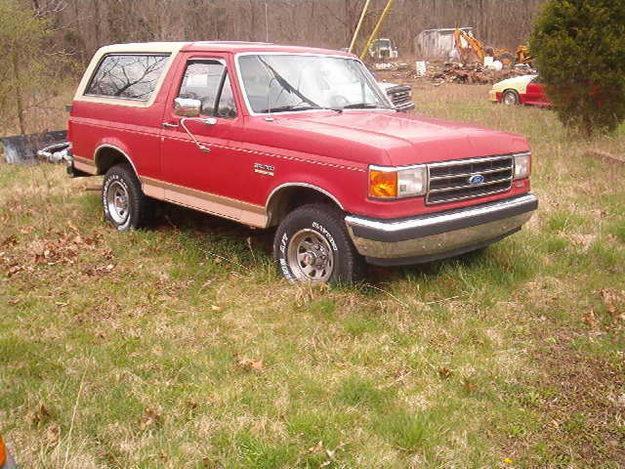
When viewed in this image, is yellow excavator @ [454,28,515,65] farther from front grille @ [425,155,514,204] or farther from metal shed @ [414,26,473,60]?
front grille @ [425,155,514,204]

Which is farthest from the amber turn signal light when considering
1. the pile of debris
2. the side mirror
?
the pile of debris

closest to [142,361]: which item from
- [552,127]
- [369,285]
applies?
[369,285]

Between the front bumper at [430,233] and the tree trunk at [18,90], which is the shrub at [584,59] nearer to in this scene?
the front bumper at [430,233]

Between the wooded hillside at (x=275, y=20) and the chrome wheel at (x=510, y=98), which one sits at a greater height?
the wooded hillside at (x=275, y=20)

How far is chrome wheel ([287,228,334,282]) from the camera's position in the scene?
5098 millimetres

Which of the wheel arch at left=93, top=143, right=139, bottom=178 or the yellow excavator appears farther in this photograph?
the yellow excavator

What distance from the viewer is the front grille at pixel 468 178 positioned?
4711 millimetres

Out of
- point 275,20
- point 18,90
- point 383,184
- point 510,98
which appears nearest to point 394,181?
point 383,184

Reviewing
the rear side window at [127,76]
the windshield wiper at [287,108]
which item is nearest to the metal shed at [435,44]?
the rear side window at [127,76]

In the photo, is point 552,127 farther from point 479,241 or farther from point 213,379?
point 213,379

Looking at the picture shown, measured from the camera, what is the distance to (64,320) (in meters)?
4.76

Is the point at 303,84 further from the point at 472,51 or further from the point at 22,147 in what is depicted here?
the point at 472,51

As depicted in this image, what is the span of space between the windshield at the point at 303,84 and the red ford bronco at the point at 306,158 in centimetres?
1

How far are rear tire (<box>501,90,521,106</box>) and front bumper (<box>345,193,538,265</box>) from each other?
46.3 ft
